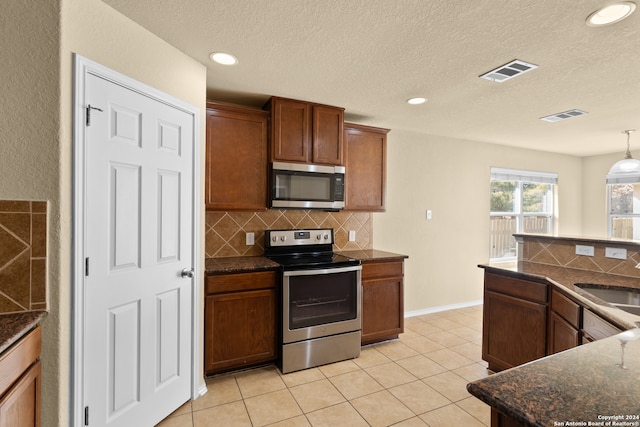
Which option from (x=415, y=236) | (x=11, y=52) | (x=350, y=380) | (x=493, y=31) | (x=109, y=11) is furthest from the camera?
(x=415, y=236)

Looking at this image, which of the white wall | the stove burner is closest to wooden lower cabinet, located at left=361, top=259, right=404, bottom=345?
the stove burner

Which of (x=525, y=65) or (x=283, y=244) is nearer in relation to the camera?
(x=525, y=65)

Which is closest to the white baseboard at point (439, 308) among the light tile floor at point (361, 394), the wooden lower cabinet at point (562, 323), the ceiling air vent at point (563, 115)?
the light tile floor at point (361, 394)

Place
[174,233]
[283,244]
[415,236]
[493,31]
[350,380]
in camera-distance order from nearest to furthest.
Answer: [493,31] → [174,233] → [350,380] → [283,244] → [415,236]

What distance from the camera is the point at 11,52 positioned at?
4.39 feet

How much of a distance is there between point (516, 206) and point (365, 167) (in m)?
3.05

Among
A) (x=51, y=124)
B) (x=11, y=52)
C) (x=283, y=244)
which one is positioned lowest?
(x=283, y=244)

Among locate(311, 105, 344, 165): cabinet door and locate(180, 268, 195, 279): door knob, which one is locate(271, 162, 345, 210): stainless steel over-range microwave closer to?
locate(311, 105, 344, 165): cabinet door

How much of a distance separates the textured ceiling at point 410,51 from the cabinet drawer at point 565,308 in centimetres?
154

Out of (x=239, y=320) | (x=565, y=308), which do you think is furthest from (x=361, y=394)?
(x=565, y=308)

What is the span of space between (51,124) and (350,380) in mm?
2486

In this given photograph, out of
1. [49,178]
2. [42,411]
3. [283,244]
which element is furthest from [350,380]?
[49,178]

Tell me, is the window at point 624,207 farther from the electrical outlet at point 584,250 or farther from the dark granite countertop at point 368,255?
the dark granite countertop at point 368,255

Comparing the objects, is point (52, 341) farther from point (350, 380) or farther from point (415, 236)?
point (415, 236)
